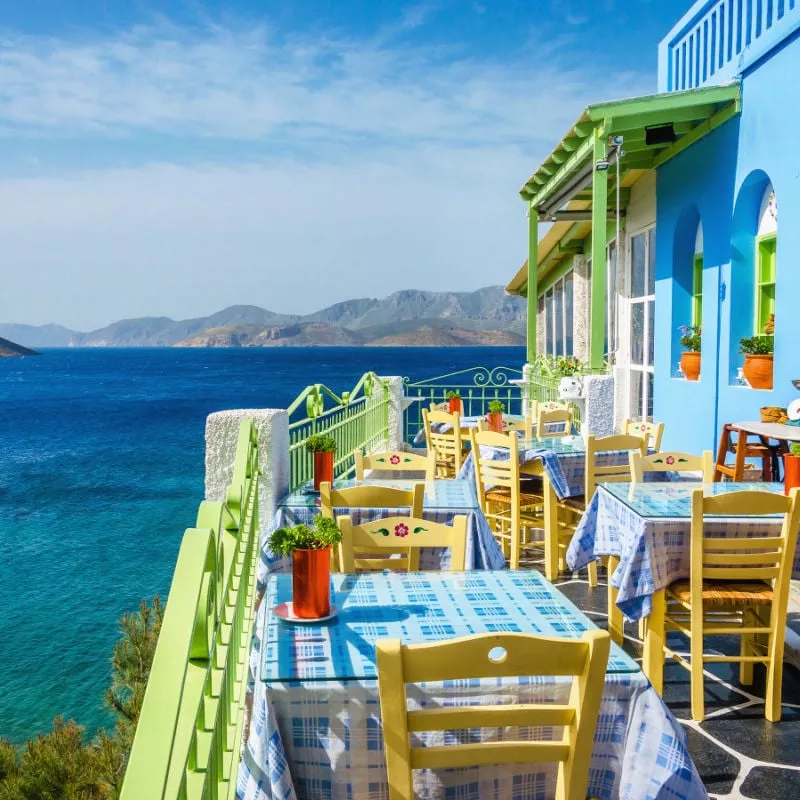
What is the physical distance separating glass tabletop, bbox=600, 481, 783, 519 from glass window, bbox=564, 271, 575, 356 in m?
11.6

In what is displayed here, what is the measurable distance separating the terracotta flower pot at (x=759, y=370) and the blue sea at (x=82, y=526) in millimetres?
10275

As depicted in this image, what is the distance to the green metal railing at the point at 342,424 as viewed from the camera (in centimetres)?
626

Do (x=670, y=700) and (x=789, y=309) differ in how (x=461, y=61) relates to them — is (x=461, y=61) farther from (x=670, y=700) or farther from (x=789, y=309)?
(x=670, y=700)

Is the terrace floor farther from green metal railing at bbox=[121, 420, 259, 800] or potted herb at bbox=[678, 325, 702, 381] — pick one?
potted herb at bbox=[678, 325, 702, 381]

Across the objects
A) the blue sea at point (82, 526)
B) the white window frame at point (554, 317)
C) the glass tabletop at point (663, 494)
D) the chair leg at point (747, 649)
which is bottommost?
the blue sea at point (82, 526)

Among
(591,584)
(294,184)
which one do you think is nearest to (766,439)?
(591,584)

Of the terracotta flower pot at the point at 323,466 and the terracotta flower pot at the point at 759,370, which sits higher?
the terracotta flower pot at the point at 759,370

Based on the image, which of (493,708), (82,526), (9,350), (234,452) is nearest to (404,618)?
(493,708)

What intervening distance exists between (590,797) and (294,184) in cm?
3917

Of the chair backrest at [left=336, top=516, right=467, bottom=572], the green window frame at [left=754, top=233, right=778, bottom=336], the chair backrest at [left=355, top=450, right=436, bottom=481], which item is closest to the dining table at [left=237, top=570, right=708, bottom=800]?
the chair backrest at [left=336, top=516, right=467, bottom=572]

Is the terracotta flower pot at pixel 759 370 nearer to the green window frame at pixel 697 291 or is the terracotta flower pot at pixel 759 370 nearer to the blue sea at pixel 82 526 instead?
the green window frame at pixel 697 291

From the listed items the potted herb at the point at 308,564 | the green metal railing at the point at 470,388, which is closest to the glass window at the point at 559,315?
the green metal railing at the point at 470,388

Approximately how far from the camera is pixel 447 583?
3158mm

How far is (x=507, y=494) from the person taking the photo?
7027 millimetres
